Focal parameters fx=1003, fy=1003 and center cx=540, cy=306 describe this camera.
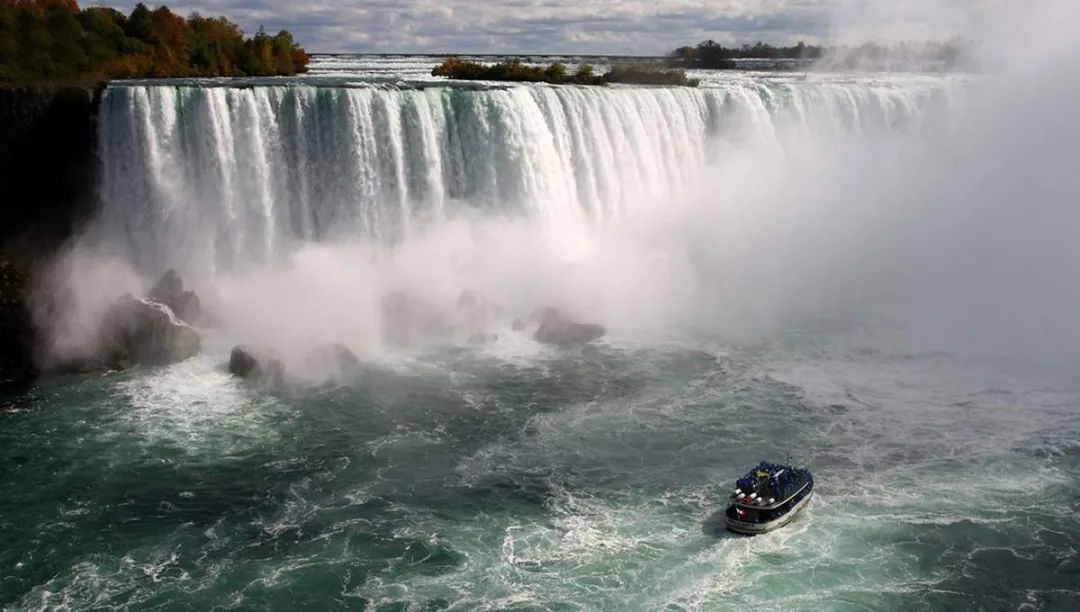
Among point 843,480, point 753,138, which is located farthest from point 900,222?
point 843,480

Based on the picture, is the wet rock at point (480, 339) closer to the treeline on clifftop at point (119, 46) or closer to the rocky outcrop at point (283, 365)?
the rocky outcrop at point (283, 365)

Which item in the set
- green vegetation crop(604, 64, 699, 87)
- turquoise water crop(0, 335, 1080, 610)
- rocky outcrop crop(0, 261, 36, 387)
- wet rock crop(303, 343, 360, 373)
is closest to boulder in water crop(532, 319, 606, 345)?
turquoise water crop(0, 335, 1080, 610)

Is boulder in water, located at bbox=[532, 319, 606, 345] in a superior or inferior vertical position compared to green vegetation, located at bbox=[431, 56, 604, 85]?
inferior

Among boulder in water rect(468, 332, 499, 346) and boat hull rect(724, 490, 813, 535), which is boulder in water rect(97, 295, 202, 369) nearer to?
boulder in water rect(468, 332, 499, 346)

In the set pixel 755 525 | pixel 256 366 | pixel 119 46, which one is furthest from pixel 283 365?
pixel 119 46

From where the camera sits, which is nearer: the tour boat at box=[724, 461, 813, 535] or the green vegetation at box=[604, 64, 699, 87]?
the tour boat at box=[724, 461, 813, 535]

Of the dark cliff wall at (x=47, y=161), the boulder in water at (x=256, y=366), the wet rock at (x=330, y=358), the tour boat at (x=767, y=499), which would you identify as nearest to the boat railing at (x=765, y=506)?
the tour boat at (x=767, y=499)

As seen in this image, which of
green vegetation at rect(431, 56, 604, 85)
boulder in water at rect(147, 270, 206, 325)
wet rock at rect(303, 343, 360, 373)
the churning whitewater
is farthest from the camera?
green vegetation at rect(431, 56, 604, 85)

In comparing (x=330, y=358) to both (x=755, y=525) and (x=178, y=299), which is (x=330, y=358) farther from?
(x=755, y=525)
